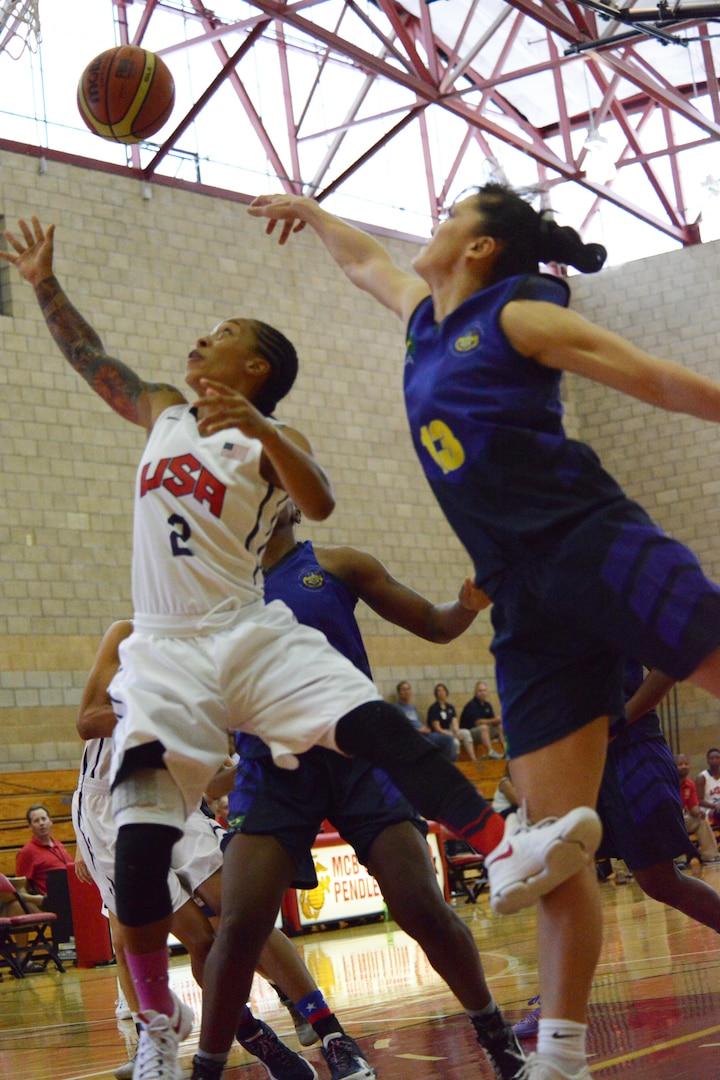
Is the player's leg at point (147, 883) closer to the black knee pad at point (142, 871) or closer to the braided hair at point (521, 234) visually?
the black knee pad at point (142, 871)

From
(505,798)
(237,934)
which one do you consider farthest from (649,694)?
(505,798)

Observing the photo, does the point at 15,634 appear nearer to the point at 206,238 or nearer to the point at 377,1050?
the point at 206,238

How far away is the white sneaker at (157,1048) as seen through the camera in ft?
8.98

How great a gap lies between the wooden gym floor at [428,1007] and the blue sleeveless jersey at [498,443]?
1.30 metres

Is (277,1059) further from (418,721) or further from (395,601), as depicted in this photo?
(418,721)

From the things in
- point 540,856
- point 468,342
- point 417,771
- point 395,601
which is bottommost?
point 540,856

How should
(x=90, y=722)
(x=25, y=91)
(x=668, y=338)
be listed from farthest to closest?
1. (x=668, y=338)
2. (x=25, y=91)
3. (x=90, y=722)

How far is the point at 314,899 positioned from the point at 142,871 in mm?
7861

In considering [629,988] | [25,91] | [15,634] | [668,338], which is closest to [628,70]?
[668,338]

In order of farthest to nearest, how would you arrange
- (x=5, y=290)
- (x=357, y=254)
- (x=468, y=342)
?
(x=5, y=290) < (x=357, y=254) < (x=468, y=342)

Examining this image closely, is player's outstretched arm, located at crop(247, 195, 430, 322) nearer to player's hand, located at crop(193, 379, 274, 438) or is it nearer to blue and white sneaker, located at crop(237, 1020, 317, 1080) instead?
player's hand, located at crop(193, 379, 274, 438)

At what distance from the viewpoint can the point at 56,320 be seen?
11.5 ft

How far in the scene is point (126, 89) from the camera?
732 cm

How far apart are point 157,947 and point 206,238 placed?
45.7 ft
